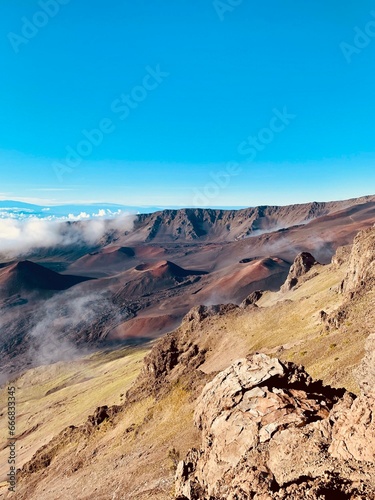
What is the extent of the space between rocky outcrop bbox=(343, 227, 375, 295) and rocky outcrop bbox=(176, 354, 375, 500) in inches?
1090

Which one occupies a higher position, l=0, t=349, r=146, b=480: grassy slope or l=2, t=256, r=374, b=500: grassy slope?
→ l=2, t=256, r=374, b=500: grassy slope

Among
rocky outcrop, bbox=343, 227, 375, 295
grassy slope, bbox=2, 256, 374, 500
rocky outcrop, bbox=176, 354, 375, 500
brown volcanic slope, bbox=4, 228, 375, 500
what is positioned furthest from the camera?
rocky outcrop, bbox=343, 227, 375, 295

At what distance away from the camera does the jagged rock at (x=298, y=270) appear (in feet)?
310

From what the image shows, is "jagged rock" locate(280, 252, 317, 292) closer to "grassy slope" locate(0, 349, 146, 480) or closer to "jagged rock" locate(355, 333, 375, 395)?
"grassy slope" locate(0, 349, 146, 480)

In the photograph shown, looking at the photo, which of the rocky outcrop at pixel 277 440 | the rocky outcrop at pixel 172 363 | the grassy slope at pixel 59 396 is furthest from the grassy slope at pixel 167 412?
the rocky outcrop at pixel 277 440

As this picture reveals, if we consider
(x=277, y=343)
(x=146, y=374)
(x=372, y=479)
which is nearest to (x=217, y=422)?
(x=372, y=479)

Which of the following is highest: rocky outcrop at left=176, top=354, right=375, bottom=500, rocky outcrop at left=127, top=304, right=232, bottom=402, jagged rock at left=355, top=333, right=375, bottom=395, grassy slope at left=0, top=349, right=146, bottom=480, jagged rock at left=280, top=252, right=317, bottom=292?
jagged rock at left=355, top=333, right=375, bottom=395

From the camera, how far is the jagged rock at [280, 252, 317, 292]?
94438 millimetres

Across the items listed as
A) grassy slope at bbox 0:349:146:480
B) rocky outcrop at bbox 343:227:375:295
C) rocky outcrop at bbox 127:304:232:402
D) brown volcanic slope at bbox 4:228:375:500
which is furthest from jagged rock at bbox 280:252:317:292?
grassy slope at bbox 0:349:146:480

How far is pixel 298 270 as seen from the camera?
99250 mm

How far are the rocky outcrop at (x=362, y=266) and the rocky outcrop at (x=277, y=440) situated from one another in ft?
90.8

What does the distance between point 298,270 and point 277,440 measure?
86558 millimetres

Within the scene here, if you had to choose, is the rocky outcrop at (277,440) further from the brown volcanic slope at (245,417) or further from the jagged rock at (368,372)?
the jagged rock at (368,372)

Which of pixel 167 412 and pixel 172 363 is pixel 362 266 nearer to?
pixel 172 363
